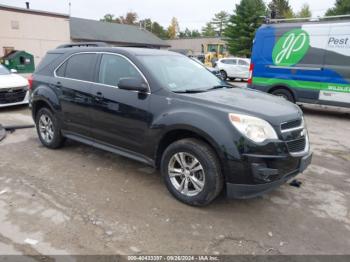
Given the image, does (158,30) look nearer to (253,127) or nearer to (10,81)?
(10,81)

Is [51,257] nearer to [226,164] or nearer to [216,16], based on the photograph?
[226,164]

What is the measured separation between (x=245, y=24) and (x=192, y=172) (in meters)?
40.0

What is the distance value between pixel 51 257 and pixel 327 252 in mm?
2502

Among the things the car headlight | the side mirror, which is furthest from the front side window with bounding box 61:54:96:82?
the car headlight

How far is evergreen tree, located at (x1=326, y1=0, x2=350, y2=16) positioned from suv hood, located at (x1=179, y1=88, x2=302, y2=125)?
39.4 m

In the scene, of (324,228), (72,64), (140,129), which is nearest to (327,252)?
(324,228)

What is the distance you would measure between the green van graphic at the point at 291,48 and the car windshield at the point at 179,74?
5229 millimetres

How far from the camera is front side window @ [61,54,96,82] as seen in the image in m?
4.79

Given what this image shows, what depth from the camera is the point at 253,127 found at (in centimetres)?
329

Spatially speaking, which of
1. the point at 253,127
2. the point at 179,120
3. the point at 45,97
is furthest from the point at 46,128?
the point at 253,127

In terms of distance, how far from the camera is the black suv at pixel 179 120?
3.29m

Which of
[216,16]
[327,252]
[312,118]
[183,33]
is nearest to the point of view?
[327,252]

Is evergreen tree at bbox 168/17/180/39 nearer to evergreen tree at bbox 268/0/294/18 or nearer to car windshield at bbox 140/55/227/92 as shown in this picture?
evergreen tree at bbox 268/0/294/18

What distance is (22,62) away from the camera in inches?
959
